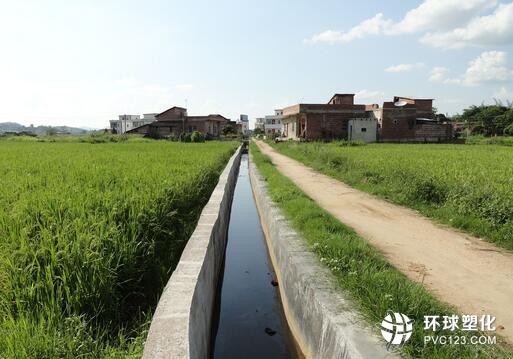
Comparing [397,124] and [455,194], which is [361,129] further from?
[455,194]

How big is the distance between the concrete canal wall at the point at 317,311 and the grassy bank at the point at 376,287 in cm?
12

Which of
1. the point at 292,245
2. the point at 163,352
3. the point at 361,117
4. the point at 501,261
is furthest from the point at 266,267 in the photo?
the point at 361,117

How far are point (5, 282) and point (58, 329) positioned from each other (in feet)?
2.32

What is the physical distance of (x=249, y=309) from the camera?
14.4 feet

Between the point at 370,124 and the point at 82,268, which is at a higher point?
the point at 370,124

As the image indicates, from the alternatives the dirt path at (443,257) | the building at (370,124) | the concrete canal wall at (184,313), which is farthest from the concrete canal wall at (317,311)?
the building at (370,124)

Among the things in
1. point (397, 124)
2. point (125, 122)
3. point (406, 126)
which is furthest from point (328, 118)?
point (125, 122)

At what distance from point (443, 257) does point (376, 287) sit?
1.78 m

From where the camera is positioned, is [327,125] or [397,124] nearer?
[397,124]

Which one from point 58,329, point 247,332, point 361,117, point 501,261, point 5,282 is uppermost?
point 361,117

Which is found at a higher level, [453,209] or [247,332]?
[453,209]

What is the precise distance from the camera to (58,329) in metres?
2.17

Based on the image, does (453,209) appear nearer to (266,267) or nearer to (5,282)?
(266,267)

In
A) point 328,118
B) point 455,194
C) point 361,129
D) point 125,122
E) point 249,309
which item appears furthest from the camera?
point 125,122
